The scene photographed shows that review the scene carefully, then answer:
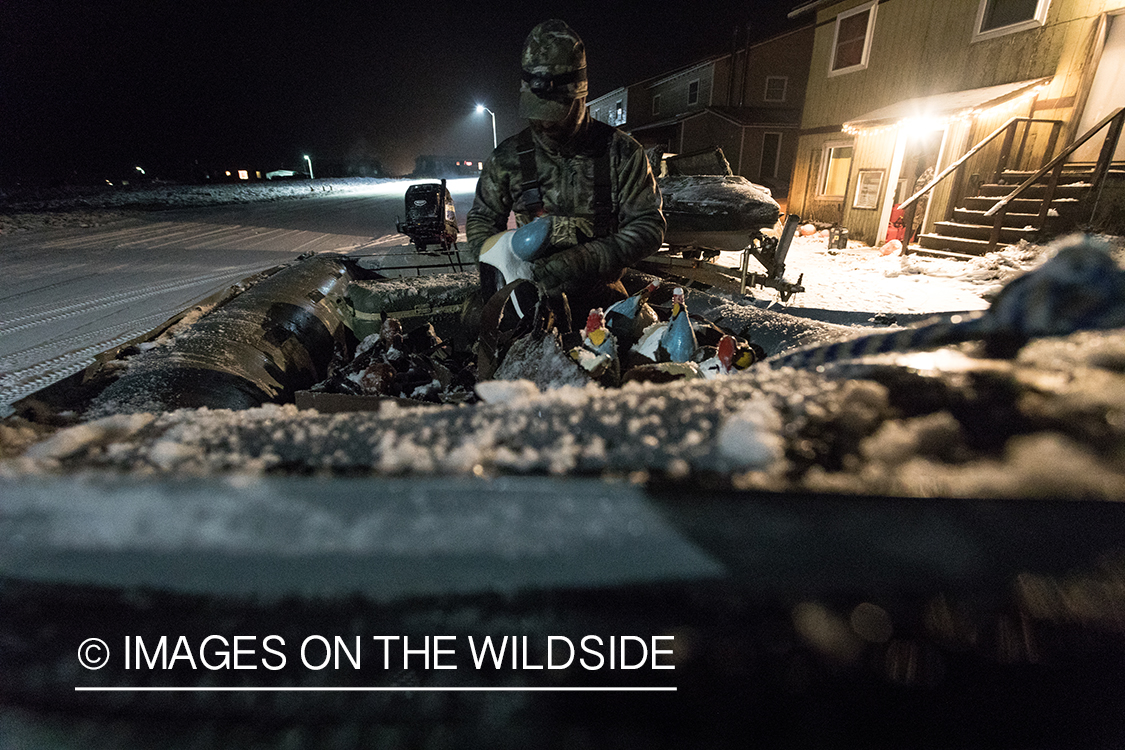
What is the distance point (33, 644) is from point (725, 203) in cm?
1058

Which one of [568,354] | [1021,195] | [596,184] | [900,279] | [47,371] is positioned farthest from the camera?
[1021,195]

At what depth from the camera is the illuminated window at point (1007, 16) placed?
338 inches

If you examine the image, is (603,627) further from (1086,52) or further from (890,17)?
(890,17)

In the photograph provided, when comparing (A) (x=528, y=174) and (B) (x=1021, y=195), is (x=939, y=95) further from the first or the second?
(A) (x=528, y=174)

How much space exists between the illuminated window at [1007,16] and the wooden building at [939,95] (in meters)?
0.02

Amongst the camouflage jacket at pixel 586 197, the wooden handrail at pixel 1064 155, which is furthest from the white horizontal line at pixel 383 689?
the wooden handrail at pixel 1064 155

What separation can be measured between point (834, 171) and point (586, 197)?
14.6m

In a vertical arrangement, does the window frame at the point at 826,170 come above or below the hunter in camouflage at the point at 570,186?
above

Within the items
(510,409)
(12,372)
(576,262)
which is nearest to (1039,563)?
(510,409)

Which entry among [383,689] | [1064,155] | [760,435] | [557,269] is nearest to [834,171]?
[1064,155]

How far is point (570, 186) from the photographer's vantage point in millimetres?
2748

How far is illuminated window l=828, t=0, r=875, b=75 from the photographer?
11.7 metres

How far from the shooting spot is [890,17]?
11.1m

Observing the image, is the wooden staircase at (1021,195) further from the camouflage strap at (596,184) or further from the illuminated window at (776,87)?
the illuminated window at (776,87)
